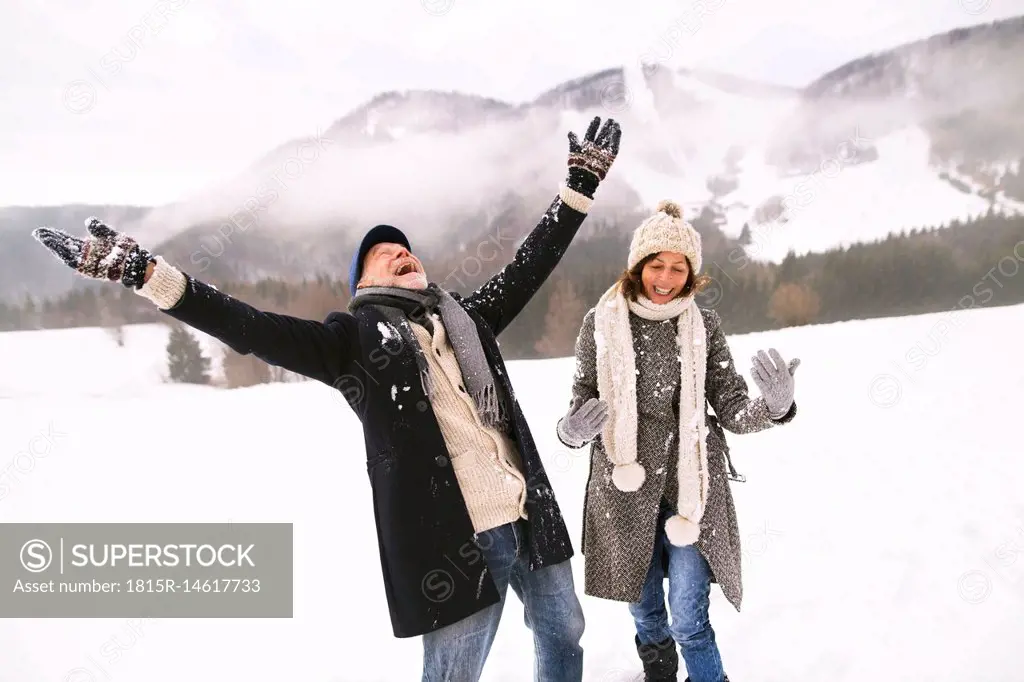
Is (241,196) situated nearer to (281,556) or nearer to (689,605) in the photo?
(281,556)

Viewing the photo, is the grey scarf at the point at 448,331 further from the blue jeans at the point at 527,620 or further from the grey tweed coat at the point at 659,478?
the grey tweed coat at the point at 659,478

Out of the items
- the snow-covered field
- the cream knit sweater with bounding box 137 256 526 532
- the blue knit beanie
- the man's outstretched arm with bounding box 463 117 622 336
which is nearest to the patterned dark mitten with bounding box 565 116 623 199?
the man's outstretched arm with bounding box 463 117 622 336

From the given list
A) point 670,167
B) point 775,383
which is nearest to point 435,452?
point 775,383

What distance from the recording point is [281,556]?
335 cm

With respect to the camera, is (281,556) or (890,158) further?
(890,158)

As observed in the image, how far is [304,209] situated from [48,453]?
11.1 feet

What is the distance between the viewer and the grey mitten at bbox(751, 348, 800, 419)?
1621mm

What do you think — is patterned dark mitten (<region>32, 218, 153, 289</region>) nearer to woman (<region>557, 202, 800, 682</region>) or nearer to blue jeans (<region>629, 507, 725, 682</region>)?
woman (<region>557, 202, 800, 682</region>)

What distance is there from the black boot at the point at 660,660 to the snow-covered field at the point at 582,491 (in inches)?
13.8

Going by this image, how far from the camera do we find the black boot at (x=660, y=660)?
1.93 metres

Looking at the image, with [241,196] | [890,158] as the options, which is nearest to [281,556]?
[241,196]

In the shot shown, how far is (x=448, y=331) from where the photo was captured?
163 centimetres

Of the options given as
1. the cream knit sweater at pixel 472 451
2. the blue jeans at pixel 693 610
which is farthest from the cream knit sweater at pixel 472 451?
the blue jeans at pixel 693 610

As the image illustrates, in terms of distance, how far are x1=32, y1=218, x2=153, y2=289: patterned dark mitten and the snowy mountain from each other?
18.0ft
